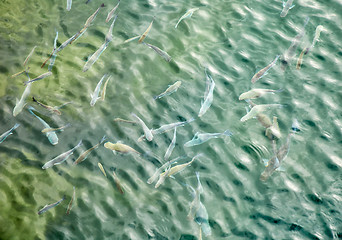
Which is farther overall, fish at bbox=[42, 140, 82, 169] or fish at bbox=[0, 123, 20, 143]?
fish at bbox=[0, 123, 20, 143]

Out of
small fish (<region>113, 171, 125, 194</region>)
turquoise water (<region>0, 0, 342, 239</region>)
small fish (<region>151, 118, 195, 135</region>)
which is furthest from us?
small fish (<region>151, 118, 195, 135</region>)

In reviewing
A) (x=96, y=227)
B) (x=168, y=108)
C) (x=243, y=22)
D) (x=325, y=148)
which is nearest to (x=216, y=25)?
(x=243, y=22)

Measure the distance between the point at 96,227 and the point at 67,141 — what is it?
648mm

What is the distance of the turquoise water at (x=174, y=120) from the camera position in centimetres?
215

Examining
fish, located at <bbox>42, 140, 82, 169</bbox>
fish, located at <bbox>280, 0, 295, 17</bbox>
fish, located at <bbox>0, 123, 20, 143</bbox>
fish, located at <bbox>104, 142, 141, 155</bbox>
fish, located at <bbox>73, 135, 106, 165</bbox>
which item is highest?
fish, located at <bbox>280, 0, 295, 17</bbox>

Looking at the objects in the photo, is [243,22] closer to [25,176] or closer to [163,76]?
[163,76]

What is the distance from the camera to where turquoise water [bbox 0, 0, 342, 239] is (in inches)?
84.8

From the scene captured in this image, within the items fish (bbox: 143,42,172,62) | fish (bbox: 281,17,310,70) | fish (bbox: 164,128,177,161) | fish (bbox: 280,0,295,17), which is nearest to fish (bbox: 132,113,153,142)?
fish (bbox: 164,128,177,161)

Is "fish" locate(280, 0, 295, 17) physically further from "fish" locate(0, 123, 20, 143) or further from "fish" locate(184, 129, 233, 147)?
"fish" locate(0, 123, 20, 143)

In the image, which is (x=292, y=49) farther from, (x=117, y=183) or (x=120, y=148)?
(x=117, y=183)

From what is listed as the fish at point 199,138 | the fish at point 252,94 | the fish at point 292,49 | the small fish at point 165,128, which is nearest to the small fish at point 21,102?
the small fish at point 165,128

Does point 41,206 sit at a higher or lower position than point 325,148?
lower

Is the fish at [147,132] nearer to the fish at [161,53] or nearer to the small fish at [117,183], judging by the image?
the small fish at [117,183]

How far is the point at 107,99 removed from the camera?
2652mm
